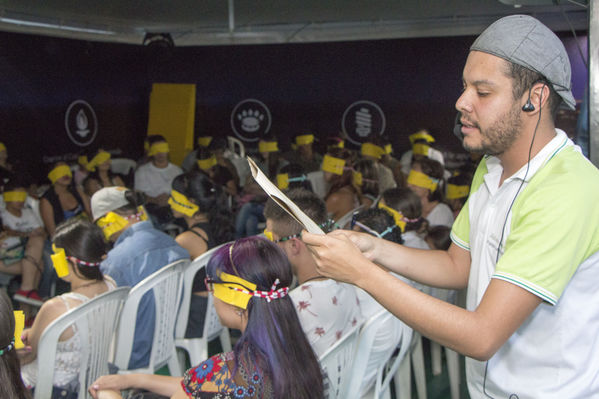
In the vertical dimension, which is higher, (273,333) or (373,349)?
(273,333)

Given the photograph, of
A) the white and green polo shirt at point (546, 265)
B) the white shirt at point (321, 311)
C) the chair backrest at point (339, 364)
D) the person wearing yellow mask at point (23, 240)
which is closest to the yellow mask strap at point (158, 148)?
the person wearing yellow mask at point (23, 240)

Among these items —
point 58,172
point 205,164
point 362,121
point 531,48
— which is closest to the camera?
point 531,48

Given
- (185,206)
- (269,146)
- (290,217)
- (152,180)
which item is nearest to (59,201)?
(152,180)

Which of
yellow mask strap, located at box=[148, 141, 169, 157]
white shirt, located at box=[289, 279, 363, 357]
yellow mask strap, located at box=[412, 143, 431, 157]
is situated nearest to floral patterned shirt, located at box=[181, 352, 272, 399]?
white shirt, located at box=[289, 279, 363, 357]

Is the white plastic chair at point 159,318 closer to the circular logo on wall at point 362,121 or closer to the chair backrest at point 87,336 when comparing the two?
the chair backrest at point 87,336

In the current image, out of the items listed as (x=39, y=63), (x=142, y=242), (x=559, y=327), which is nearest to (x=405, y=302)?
(x=559, y=327)

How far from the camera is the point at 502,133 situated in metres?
1.28

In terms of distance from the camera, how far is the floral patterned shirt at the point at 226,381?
1.83 metres

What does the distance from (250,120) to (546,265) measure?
8.66 meters

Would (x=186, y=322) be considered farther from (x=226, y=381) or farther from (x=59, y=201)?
(x=59, y=201)

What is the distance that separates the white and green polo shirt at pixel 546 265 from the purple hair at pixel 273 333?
56cm

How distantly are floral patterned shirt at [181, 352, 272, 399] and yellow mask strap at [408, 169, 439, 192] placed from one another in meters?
3.08

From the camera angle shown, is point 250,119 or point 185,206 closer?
point 185,206

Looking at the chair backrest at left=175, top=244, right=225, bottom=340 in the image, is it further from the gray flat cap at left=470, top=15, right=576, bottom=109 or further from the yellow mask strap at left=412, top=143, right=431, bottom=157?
the yellow mask strap at left=412, top=143, right=431, bottom=157
